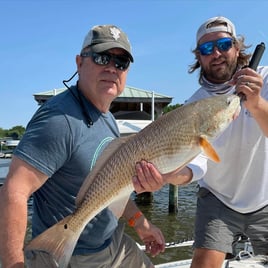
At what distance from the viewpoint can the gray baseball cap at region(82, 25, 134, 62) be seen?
2.94m

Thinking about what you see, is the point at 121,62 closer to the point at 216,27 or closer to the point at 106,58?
the point at 106,58

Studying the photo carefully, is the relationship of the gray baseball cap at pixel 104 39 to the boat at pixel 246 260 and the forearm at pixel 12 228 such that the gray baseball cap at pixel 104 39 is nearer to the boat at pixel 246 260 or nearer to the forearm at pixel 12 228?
the forearm at pixel 12 228

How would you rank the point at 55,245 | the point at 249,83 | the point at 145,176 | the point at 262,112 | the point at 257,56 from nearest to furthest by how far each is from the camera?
the point at 55,245 → the point at 145,176 → the point at 249,83 → the point at 262,112 → the point at 257,56

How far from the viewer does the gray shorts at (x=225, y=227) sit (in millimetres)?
3801

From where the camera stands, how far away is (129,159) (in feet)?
8.67

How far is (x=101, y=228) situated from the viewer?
9.81ft

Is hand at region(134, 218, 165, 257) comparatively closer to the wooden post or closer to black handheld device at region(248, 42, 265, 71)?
black handheld device at region(248, 42, 265, 71)

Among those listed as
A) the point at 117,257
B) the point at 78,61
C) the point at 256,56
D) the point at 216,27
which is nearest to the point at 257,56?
the point at 256,56

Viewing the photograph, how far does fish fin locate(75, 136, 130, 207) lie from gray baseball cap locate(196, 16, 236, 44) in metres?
1.76

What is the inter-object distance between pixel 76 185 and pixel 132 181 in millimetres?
394

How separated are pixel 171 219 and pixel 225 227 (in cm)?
1078


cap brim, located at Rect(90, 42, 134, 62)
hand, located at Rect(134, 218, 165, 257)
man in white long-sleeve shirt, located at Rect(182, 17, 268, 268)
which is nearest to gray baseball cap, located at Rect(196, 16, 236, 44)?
man in white long-sleeve shirt, located at Rect(182, 17, 268, 268)

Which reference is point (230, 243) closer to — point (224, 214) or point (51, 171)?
point (224, 214)

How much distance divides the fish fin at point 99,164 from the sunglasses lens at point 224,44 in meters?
1.66
